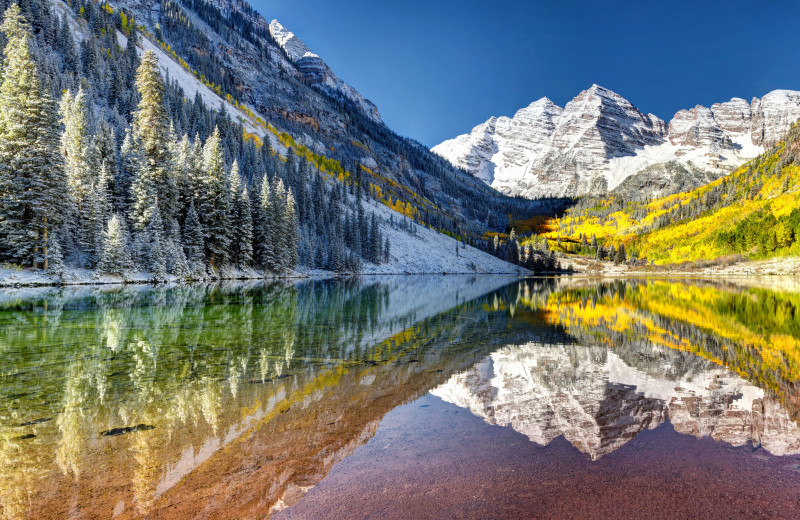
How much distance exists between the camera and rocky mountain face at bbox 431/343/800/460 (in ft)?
24.1

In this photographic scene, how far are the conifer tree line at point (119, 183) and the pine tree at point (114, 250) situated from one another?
0.14 metres

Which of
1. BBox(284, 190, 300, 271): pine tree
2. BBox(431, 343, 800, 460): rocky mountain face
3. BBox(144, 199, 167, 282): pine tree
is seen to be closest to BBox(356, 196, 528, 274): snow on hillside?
BBox(284, 190, 300, 271): pine tree

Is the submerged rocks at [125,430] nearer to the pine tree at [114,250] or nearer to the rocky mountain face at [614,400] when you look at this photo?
the rocky mountain face at [614,400]

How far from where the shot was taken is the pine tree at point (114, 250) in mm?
42156

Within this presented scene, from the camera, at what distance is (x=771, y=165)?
559 feet

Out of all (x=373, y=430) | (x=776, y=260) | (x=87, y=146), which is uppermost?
(x=87, y=146)

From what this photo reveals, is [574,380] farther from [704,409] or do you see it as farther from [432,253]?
[432,253]

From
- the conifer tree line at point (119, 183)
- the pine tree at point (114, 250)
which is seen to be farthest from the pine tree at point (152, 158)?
the pine tree at point (114, 250)

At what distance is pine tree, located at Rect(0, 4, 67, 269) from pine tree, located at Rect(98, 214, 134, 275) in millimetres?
4172

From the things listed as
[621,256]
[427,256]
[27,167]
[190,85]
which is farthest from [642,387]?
[621,256]

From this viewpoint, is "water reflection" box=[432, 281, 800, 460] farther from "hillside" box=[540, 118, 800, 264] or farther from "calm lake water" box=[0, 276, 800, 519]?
"hillside" box=[540, 118, 800, 264]

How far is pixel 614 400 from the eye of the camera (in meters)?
9.30

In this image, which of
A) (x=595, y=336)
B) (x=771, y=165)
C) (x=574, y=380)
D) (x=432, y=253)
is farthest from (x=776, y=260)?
(x=574, y=380)

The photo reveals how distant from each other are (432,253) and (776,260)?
8862 cm
